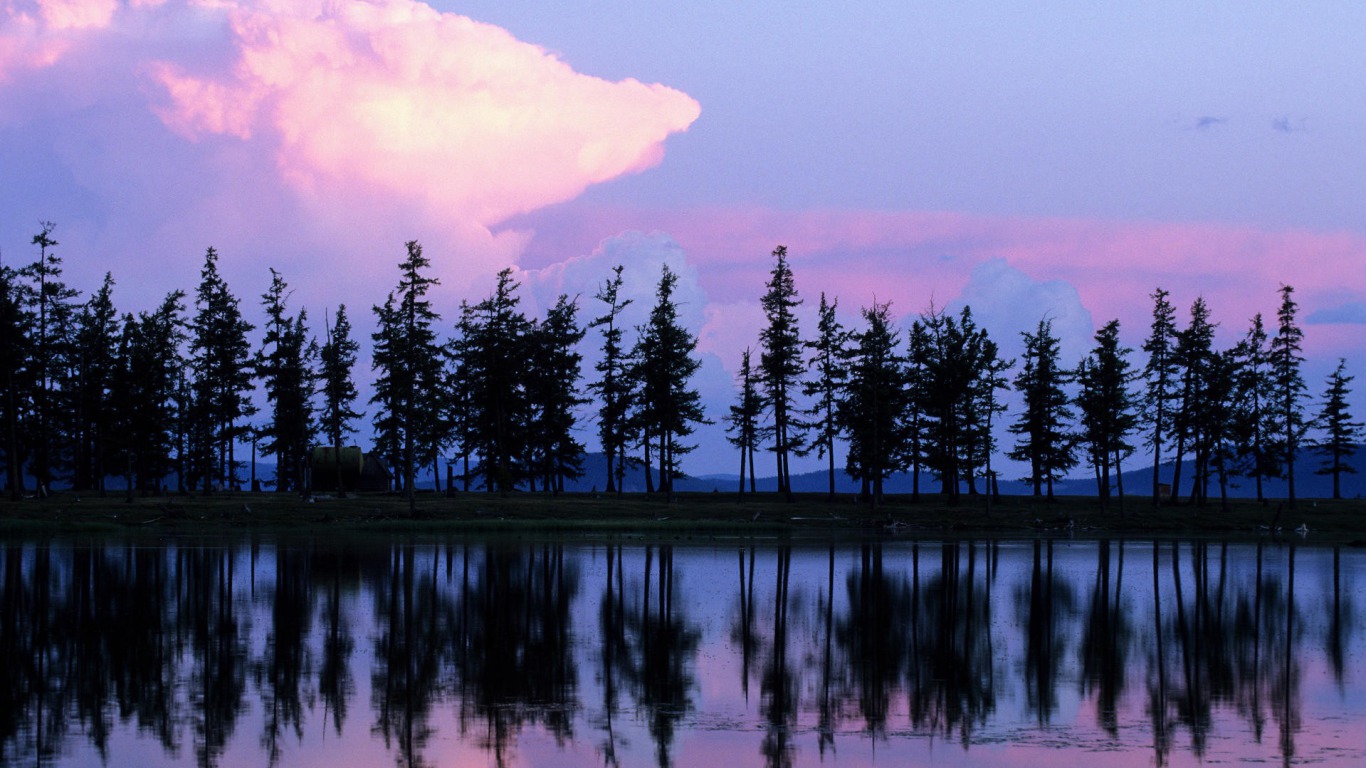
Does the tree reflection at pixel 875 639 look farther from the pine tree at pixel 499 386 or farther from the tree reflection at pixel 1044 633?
the pine tree at pixel 499 386

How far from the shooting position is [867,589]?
1625 inches

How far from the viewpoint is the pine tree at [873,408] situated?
9988 cm

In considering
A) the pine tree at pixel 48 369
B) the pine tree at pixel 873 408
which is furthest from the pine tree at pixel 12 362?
the pine tree at pixel 873 408

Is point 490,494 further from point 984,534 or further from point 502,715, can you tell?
point 502,715

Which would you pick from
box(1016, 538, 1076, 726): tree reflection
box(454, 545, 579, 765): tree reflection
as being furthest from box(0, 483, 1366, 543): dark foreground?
box(1016, 538, 1076, 726): tree reflection

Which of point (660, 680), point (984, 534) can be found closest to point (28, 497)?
point (984, 534)

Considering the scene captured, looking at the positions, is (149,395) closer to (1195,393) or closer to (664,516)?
(664,516)

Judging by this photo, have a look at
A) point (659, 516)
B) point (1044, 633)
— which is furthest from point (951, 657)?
point (659, 516)

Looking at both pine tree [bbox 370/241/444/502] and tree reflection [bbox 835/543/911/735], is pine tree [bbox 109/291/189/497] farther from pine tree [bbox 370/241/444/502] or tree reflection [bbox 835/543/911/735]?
tree reflection [bbox 835/543/911/735]

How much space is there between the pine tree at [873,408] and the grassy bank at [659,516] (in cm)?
345

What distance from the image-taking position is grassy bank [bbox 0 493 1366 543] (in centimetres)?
7531

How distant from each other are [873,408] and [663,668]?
73767 mm

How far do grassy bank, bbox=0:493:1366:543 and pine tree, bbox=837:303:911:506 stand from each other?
11.3 ft

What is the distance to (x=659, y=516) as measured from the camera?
85.6 metres
